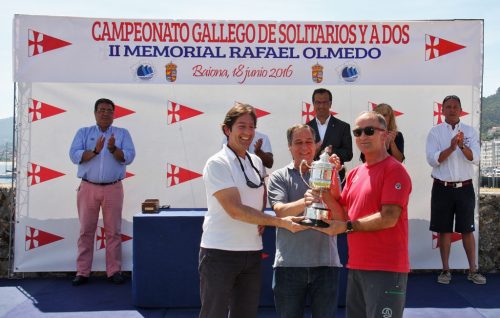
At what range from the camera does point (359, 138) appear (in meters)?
2.17

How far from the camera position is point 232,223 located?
91.8 inches

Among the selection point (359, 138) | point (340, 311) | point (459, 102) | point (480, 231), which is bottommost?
point (340, 311)

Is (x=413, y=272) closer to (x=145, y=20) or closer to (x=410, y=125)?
(x=410, y=125)

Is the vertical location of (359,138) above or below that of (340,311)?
above

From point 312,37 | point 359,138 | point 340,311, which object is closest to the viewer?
point 359,138

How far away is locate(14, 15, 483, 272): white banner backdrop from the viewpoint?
4.84m

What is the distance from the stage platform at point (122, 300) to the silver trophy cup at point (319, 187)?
179cm

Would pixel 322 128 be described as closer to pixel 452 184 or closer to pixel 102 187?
pixel 452 184

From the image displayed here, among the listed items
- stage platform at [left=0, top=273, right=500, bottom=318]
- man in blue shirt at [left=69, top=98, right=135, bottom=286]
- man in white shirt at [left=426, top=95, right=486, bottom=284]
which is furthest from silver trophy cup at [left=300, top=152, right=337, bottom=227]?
man in blue shirt at [left=69, top=98, right=135, bottom=286]

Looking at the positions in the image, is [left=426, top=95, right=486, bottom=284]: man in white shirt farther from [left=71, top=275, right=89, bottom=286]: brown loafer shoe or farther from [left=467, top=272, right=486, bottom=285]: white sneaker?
[left=71, top=275, right=89, bottom=286]: brown loafer shoe

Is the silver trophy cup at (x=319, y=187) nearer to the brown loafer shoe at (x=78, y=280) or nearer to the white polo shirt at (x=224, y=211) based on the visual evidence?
the white polo shirt at (x=224, y=211)

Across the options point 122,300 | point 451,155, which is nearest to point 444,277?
point 451,155

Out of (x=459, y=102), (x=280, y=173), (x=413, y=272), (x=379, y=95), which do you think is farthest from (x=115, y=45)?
(x=413, y=272)

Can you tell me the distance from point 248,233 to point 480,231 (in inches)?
142
